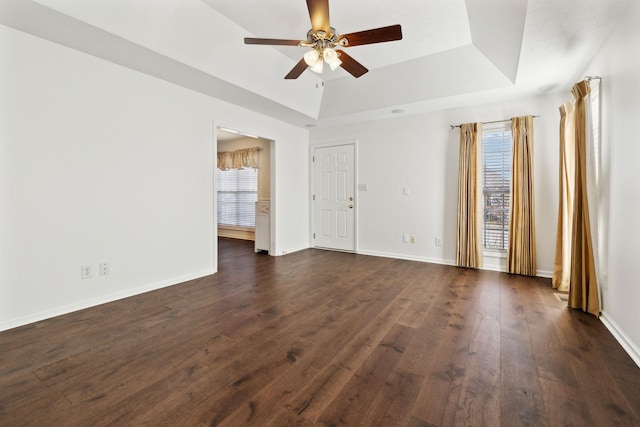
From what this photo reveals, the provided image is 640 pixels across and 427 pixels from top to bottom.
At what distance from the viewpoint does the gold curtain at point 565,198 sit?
3279 mm

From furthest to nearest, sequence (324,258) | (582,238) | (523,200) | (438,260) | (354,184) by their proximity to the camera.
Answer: (354,184) < (324,258) < (438,260) < (523,200) < (582,238)

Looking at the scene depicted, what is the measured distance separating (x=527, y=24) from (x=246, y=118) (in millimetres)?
3597

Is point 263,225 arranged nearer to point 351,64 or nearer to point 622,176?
point 351,64

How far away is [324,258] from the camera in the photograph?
511 centimetres

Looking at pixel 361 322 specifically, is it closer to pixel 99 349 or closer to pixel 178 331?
pixel 178 331

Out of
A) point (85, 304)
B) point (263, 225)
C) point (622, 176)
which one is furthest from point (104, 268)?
point (622, 176)

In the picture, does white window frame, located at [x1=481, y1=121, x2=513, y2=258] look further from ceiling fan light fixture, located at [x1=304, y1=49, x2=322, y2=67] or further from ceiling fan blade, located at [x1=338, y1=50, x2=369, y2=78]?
ceiling fan light fixture, located at [x1=304, y1=49, x2=322, y2=67]

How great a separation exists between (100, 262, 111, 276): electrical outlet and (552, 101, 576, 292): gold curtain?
16.6 feet

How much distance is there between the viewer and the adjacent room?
66.3 inches

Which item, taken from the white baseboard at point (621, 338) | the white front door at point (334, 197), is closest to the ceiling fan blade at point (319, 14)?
the white baseboard at point (621, 338)

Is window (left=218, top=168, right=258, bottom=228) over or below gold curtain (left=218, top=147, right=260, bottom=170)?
below

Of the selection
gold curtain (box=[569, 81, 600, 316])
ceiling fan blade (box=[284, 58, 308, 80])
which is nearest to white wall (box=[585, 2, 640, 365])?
gold curtain (box=[569, 81, 600, 316])

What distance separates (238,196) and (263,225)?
7.61 ft

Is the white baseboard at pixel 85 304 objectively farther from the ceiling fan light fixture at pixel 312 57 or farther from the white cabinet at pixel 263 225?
the ceiling fan light fixture at pixel 312 57
